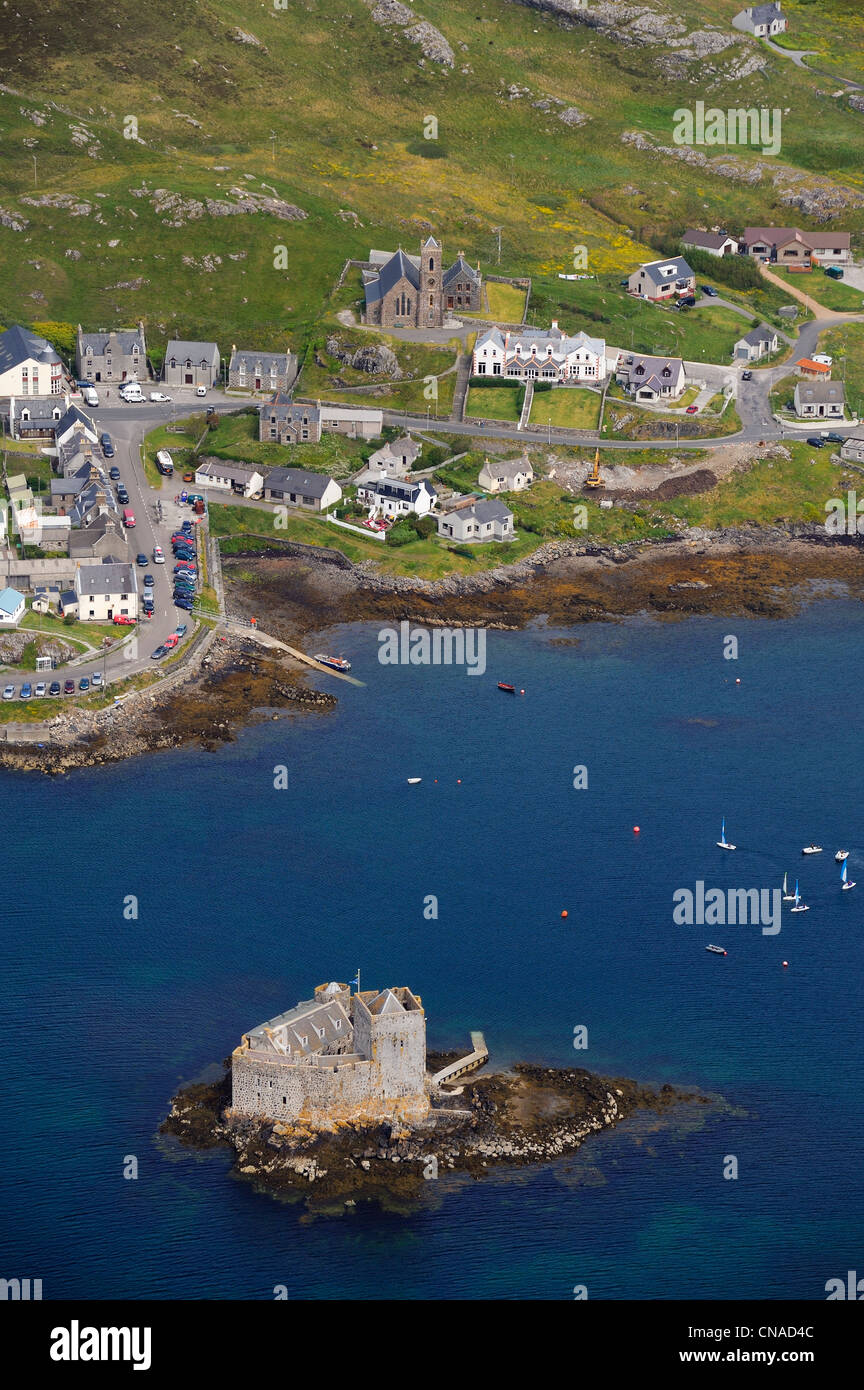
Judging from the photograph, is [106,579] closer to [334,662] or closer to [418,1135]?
[334,662]

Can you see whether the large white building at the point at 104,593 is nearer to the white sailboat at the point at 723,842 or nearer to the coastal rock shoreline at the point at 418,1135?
the white sailboat at the point at 723,842

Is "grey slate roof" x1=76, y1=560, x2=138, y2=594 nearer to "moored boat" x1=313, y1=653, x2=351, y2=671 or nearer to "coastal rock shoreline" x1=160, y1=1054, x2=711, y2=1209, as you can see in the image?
"moored boat" x1=313, y1=653, x2=351, y2=671

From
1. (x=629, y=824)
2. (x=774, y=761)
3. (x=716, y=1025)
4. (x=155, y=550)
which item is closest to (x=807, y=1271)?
(x=716, y=1025)

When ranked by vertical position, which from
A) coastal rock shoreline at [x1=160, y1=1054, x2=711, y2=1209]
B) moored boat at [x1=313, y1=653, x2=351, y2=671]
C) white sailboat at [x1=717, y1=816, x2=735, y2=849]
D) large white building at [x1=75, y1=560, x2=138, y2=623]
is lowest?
→ coastal rock shoreline at [x1=160, y1=1054, x2=711, y2=1209]

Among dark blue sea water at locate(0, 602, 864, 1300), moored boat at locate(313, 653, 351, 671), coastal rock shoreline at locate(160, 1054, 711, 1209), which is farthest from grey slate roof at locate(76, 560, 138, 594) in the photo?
coastal rock shoreline at locate(160, 1054, 711, 1209)

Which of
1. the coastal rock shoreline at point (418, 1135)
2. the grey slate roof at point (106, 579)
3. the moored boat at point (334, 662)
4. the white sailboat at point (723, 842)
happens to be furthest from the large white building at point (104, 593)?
the coastal rock shoreline at point (418, 1135)

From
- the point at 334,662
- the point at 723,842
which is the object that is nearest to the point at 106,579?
the point at 334,662
